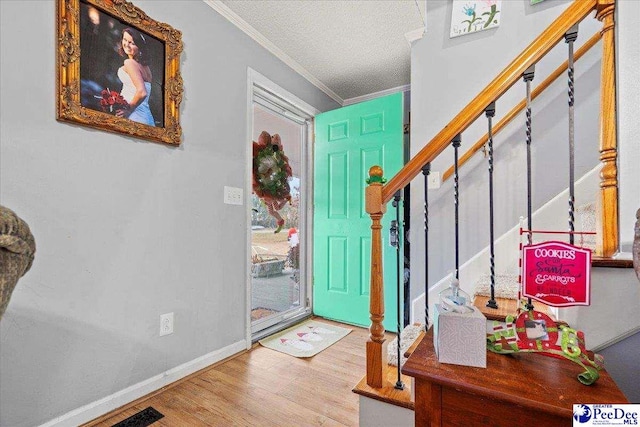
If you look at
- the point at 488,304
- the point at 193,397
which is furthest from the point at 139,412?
the point at 488,304

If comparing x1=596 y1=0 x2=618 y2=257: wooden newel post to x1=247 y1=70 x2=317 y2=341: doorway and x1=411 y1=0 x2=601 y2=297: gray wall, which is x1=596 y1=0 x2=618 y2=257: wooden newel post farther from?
x1=247 y1=70 x2=317 y2=341: doorway

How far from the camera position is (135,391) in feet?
→ 5.27

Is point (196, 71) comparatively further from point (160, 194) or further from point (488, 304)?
point (488, 304)

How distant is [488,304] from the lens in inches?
46.6

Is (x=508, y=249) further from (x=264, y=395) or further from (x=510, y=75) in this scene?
(x=264, y=395)

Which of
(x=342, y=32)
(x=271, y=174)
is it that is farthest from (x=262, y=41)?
Result: (x=271, y=174)

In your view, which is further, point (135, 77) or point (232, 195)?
point (232, 195)

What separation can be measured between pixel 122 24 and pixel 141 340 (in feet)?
5.61

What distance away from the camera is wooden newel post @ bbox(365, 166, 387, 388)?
4.08 feet

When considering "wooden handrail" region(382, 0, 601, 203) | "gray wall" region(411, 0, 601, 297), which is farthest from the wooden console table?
"gray wall" region(411, 0, 601, 297)

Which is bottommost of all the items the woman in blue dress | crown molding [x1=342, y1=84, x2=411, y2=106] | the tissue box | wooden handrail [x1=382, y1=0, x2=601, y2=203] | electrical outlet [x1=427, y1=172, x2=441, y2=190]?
the tissue box

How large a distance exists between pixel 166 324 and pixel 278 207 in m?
1.43

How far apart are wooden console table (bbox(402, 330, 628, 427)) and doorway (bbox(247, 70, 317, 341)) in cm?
185

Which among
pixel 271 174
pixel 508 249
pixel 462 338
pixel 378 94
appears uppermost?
pixel 378 94
